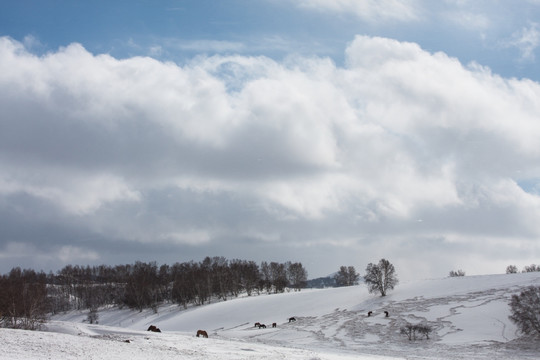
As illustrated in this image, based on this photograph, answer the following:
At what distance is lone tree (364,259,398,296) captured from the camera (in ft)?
291

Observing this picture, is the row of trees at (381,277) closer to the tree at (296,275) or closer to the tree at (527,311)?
the tree at (527,311)

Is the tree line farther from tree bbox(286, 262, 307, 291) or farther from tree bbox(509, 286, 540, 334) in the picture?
tree bbox(509, 286, 540, 334)

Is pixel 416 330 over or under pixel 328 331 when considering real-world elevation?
over

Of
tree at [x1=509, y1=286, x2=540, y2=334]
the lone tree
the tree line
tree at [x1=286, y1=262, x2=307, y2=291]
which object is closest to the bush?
tree at [x1=509, y1=286, x2=540, y2=334]

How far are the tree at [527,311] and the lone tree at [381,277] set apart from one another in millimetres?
38920

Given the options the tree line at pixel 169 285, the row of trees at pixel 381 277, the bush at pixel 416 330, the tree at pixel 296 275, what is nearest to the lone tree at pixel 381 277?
the row of trees at pixel 381 277

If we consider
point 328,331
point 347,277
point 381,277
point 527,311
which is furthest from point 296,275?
point 527,311

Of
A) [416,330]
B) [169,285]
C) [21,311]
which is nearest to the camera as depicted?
[416,330]

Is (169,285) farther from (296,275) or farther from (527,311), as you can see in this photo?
(527,311)

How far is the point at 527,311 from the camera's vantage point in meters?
48.0

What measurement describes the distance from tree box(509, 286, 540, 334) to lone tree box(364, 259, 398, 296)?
3892 cm

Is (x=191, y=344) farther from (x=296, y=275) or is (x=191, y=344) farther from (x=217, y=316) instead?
(x=296, y=275)

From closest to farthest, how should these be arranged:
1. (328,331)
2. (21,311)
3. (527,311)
Answer: (527,311) < (328,331) < (21,311)

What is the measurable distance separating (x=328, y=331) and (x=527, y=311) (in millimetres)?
23658
